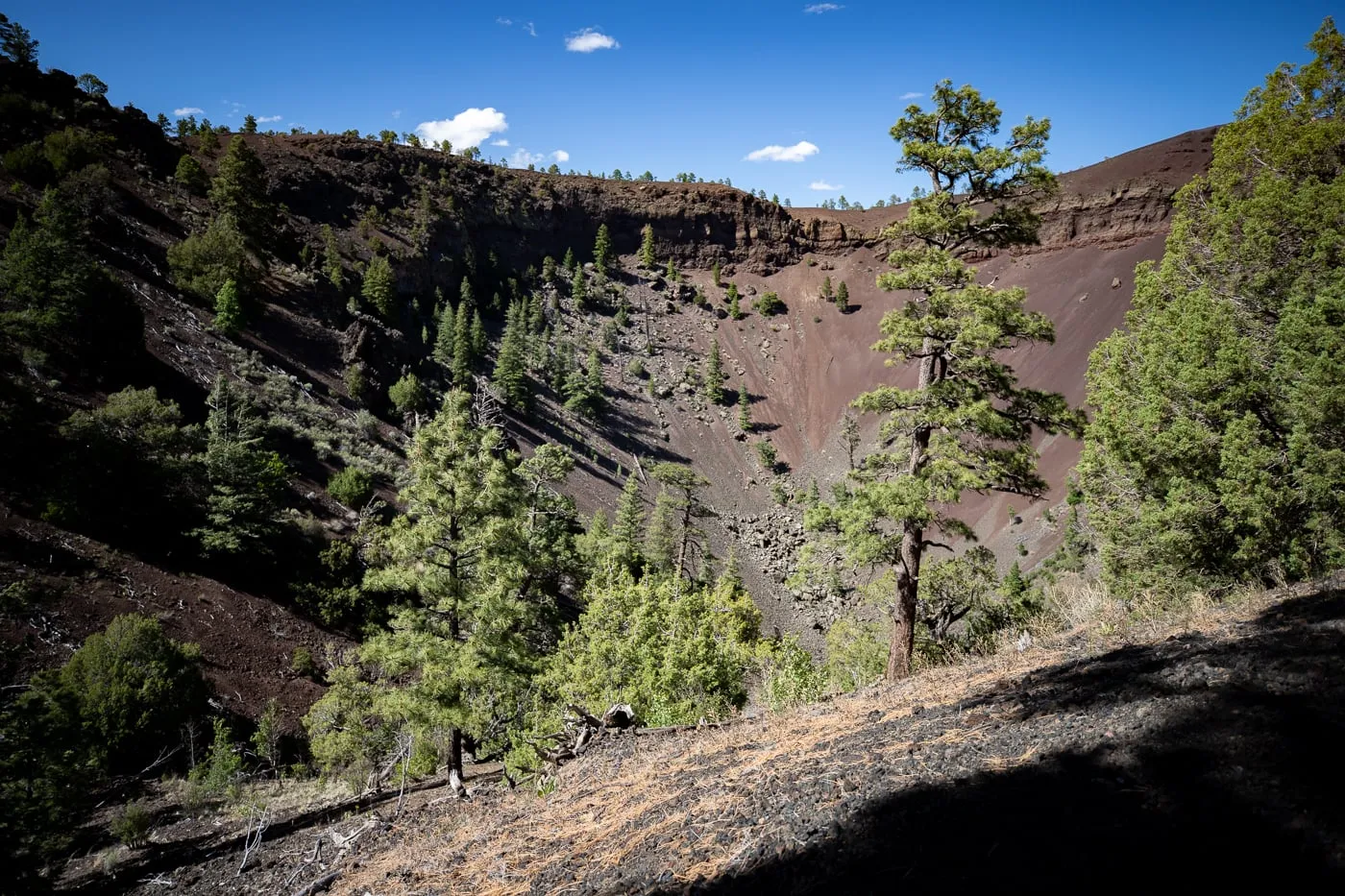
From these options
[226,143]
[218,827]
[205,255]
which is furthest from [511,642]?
[226,143]

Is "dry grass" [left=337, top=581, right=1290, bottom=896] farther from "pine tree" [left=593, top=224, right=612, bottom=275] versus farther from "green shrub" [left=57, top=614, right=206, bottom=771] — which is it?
"pine tree" [left=593, top=224, right=612, bottom=275]

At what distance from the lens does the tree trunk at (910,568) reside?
9.62m

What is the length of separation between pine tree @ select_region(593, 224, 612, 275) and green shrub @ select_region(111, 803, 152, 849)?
73.0 meters

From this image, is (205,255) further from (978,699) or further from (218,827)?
(978,699)

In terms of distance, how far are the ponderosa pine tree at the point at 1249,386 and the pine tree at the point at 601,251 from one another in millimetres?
70904

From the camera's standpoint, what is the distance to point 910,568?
9688 mm

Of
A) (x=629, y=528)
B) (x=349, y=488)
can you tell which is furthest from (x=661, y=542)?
(x=349, y=488)

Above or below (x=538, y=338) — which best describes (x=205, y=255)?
above

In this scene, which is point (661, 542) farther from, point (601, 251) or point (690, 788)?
point (601, 251)

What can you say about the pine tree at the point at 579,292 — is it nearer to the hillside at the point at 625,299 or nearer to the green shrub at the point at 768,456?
the hillside at the point at 625,299

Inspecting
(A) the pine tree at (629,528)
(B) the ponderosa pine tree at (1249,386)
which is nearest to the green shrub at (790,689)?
(B) the ponderosa pine tree at (1249,386)

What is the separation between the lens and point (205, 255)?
38.9 m

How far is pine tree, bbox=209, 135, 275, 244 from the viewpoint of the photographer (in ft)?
150

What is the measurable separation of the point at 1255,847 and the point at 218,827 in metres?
16.4
